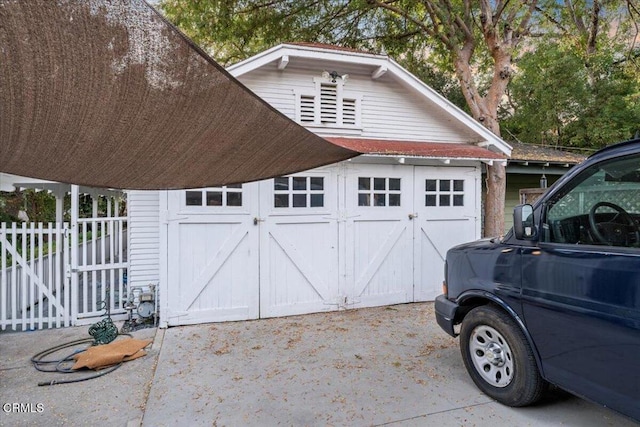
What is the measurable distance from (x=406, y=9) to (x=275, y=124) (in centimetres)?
946

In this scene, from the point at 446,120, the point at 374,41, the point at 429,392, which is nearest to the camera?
the point at 429,392

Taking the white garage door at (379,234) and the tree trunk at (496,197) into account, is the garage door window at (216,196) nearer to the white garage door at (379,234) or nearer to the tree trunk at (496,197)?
the white garage door at (379,234)

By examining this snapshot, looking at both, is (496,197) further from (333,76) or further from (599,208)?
(599,208)

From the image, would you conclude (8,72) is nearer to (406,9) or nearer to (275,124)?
(275,124)

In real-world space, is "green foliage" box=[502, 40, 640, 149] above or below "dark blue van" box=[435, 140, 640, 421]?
above

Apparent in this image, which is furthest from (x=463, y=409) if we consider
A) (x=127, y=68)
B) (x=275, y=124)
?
(x=127, y=68)

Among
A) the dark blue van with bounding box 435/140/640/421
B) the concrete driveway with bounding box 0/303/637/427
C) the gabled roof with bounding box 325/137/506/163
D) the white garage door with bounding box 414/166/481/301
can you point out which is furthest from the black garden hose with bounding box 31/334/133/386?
the white garage door with bounding box 414/166/481/301

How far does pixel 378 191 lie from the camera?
6.02m

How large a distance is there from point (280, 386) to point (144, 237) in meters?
3.19

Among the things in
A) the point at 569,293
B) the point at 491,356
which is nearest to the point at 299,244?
the point at 491,356

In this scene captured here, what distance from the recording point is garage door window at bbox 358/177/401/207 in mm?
5949

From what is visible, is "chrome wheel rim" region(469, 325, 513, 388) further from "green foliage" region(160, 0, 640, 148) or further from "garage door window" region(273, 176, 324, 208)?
"green foliage" region(160, 0, 640, 148)

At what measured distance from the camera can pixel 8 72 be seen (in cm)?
170

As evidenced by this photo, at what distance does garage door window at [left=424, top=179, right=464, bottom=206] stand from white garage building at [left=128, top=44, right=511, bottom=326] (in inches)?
0.7
